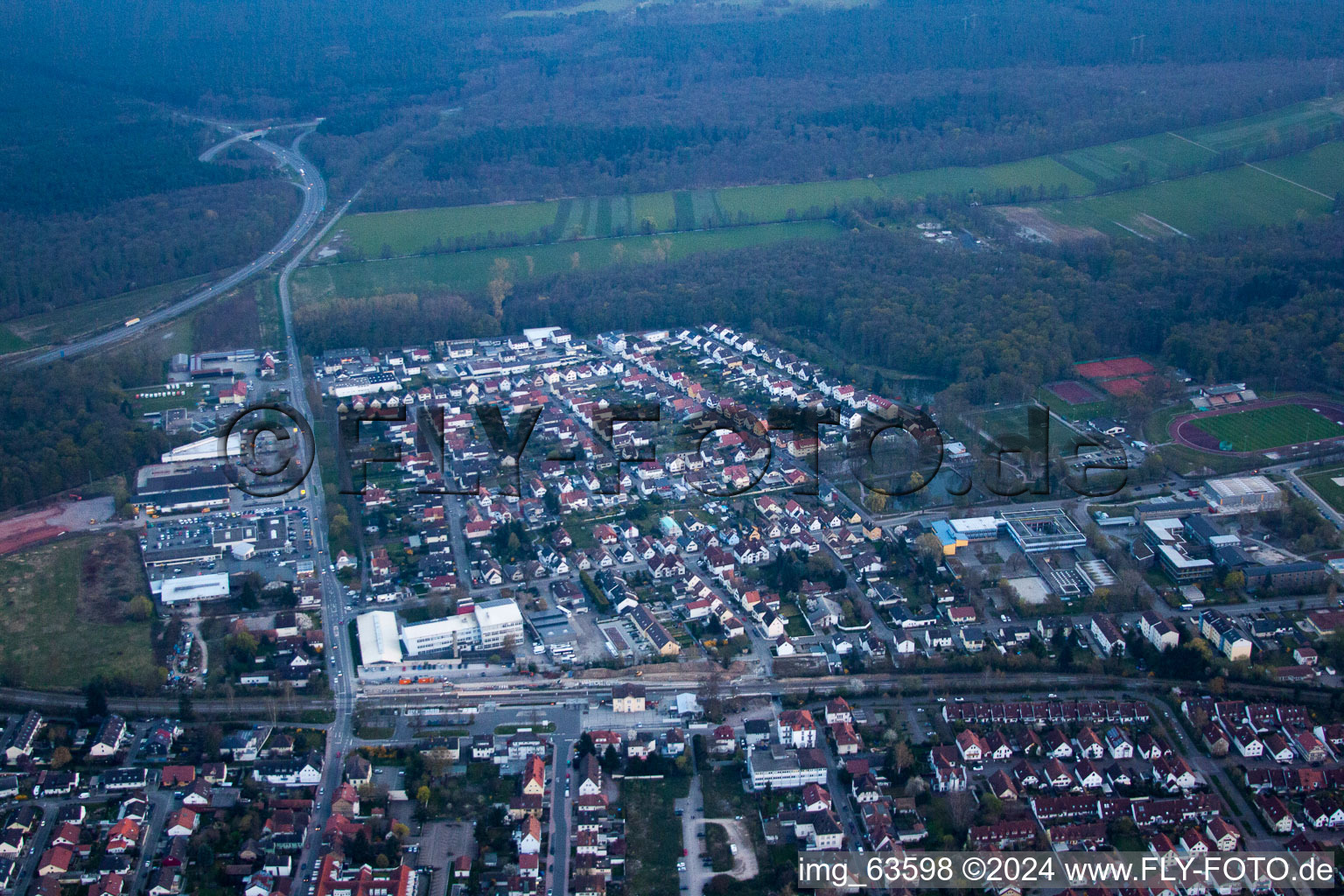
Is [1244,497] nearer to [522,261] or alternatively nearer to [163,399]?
[522,261]

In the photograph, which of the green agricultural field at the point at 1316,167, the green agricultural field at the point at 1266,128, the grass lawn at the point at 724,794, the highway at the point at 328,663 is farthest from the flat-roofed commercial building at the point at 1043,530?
the green agricultural field at the point at 1266,128

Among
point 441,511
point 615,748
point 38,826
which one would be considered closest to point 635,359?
point 441,511

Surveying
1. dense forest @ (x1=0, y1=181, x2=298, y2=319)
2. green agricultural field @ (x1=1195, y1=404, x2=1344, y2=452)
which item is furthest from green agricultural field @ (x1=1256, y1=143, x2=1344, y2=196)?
dense forest @ (x1=0, y1=181, x2=298, y2=319)

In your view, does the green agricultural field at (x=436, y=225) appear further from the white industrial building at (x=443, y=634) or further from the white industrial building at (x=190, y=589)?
the white industrial building at (x=443, y=634)

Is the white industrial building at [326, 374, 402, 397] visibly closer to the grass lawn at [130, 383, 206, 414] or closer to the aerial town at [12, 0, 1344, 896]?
the aerial town at [12, 0, 1344, 896]

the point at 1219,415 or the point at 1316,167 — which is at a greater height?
the point at 1316,167

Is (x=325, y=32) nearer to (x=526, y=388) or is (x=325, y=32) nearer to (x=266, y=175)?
(x=266, y=175)

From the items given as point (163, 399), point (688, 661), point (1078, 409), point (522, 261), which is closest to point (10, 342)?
point (163, 399)
